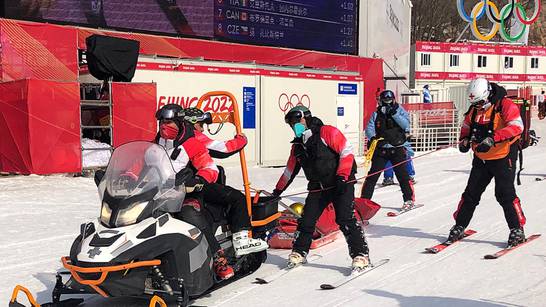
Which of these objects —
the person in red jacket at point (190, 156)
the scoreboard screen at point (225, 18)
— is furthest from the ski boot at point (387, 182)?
the person in red jacket at point (190, 156)

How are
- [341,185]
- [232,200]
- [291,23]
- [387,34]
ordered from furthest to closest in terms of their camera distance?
1. [387,34]
2. [291,23]
3. [341,185]
4. [232,200]

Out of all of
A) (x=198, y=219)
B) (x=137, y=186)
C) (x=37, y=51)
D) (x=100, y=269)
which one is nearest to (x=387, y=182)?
(x=198, y=219)

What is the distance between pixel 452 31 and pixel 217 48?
53953mm

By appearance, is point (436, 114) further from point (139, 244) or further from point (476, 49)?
point (476, 49)

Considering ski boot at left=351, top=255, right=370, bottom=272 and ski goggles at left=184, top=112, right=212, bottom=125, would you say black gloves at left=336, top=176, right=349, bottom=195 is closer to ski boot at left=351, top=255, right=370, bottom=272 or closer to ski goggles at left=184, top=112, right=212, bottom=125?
ski boot at left=351, top=255, right=370, bottom=272

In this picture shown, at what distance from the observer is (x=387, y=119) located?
9.22 meters

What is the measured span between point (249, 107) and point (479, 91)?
35.0ft

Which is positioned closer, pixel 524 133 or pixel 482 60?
pixel 524 133

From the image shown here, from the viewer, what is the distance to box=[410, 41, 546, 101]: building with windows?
42094mm

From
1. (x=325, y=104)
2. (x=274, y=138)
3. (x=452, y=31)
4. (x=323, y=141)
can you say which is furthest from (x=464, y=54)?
(x=323, y=141)

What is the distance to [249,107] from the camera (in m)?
16.4

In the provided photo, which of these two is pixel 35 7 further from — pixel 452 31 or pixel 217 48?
pixel 452 31

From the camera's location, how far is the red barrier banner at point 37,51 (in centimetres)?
1244

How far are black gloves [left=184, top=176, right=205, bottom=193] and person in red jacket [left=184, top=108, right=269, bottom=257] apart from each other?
15.0 inches
